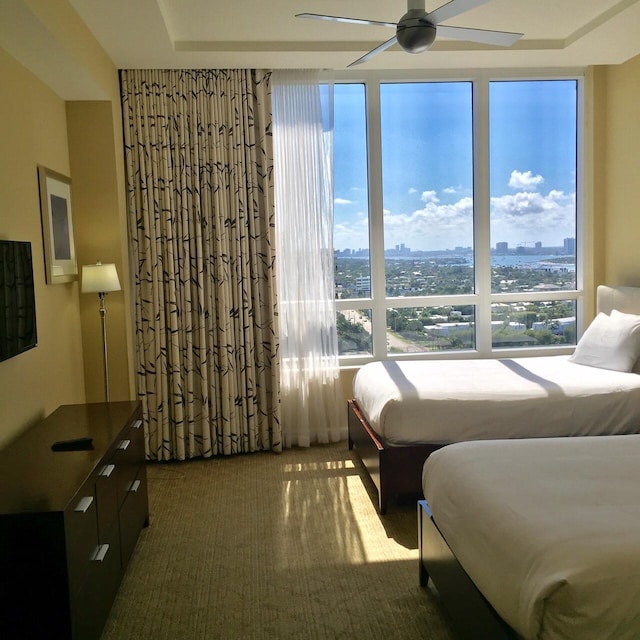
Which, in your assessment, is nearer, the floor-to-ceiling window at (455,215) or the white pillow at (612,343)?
the white pillow at (612,343)

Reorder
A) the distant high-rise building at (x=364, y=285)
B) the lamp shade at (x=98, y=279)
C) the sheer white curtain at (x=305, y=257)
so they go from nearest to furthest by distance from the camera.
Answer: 1. the lamp shade at (x=98, y=279)
2. the sheer white curtain at (x=305, y=257)
3. the distant high-rise building at (x=364, y=285)

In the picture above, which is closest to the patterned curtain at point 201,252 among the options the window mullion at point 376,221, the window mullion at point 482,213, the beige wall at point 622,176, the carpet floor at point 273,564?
the carpet floor at point 273,564

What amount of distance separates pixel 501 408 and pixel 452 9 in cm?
218

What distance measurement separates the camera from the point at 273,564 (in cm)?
318

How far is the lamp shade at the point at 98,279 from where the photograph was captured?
12.8ft

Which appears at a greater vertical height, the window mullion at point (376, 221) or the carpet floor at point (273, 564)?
the window mullion at point (376, 221)

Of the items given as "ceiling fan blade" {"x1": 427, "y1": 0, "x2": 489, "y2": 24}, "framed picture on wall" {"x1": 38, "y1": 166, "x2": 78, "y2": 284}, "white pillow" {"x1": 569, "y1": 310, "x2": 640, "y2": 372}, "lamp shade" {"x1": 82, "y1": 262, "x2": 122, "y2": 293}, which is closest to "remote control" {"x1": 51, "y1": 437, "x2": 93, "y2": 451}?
"framed picture on wall" {"x1": 38, "y1": 166, "x2": 78, "y2": 284}

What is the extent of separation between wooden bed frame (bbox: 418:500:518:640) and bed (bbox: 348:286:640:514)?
826 millimetres

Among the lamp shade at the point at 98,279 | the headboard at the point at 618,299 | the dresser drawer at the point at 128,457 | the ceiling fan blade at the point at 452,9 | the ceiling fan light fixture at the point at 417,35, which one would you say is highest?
the ceiling fan blade at the point at 452,9

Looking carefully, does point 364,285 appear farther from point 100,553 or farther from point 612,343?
point 100,553

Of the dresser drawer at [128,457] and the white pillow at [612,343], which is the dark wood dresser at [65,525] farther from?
the white pillow at [612,343]

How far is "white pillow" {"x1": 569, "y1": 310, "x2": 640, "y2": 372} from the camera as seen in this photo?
4352 mm

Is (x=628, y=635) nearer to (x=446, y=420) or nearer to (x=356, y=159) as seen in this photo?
(x=446, y=420)

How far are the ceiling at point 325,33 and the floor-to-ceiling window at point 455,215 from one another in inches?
18.2
